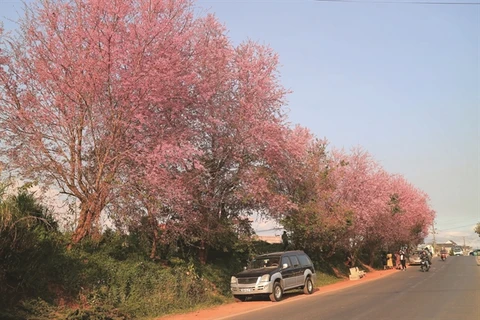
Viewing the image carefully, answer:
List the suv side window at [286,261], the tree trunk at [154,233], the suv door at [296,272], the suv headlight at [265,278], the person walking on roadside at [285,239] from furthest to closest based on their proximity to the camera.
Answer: the person walking on roadside at [285,239], the suv door at [296,272], the suv side window at [286,261], the suv headlight at [265,278], the tree trunk at [154,233]

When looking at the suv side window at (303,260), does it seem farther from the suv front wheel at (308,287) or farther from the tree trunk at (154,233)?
the tree trunk at (154,233)

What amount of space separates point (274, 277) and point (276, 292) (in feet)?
1.97

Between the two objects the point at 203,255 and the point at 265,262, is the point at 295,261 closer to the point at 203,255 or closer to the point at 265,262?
the point at 265,262

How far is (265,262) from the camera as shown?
19.6 meters

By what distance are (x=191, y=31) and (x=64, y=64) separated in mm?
4583

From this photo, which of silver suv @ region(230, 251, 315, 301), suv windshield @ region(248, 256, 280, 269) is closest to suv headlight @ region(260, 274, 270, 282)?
silver suv @ region(230, 251, 315, 301)

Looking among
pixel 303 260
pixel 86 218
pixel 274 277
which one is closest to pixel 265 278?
pixel 274 277

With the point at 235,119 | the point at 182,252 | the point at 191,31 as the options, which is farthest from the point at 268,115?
Answer: the point at 182,252

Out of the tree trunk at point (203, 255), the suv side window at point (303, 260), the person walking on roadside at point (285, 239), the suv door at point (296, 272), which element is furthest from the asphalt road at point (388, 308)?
the person walking on roadside at point (285, 239)

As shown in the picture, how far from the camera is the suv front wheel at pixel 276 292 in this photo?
17923 millimetres

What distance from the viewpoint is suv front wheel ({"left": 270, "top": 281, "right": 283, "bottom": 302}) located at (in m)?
17.9

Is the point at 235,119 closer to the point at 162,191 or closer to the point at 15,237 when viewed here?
the point at 162,191

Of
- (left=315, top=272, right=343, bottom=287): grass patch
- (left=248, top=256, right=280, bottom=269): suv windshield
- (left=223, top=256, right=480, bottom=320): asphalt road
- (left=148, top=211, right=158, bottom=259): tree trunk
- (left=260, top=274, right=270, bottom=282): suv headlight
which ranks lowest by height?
(left=223, top=256, right=480, bottom=320): asphalt road

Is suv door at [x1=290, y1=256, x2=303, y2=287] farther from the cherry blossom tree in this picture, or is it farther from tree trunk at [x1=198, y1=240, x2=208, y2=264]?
the cherry blossom tree
